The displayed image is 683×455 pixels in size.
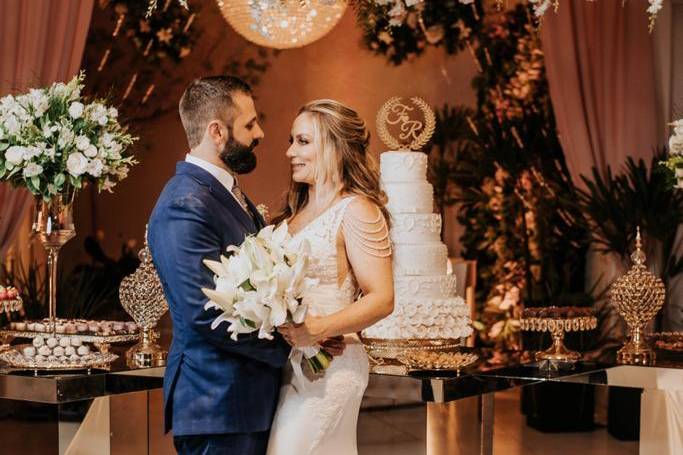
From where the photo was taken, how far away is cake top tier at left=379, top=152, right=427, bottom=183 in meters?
5.43

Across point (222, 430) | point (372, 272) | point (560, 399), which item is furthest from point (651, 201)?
point (222, 430)

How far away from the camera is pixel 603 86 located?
7418mm

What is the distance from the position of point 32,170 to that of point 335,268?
142 cm

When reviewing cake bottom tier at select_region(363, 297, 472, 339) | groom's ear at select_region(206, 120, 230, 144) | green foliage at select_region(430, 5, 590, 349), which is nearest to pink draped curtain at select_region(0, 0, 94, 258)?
cake bottom tier at select_region(363, 297, 472, 339)

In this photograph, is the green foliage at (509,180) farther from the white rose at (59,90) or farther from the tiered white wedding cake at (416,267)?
the white rose at (59,90)

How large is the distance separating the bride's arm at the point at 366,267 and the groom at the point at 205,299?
0.22m

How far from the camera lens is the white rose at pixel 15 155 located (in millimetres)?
4234

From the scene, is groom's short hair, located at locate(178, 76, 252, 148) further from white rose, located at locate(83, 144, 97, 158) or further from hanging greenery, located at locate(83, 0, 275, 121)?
hanging greenery, located at locate(83, 0, 275, 121)

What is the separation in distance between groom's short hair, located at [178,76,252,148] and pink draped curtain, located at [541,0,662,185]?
447cm

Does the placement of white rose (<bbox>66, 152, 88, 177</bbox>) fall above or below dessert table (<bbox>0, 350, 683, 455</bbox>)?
above

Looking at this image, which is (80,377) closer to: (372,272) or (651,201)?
(372,272)

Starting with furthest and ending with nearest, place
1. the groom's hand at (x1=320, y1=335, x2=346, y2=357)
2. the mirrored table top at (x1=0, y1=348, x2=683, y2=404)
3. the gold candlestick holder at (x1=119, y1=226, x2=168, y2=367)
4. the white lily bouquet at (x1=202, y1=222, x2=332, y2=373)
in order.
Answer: the gold candlestick holder at (x1=119, y1=226, x2=168, y2=367), the mirrored table top at (x1=0, y1=348, x2=683, y2=404), the groom's hand at (x1=320, y1=335, x2=346, y2=357), the white lily bouquet at (x1=202, y1=222, x2=332, y2=373)

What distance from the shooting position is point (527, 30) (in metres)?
9.41

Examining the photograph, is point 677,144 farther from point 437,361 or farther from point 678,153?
point 437,361
